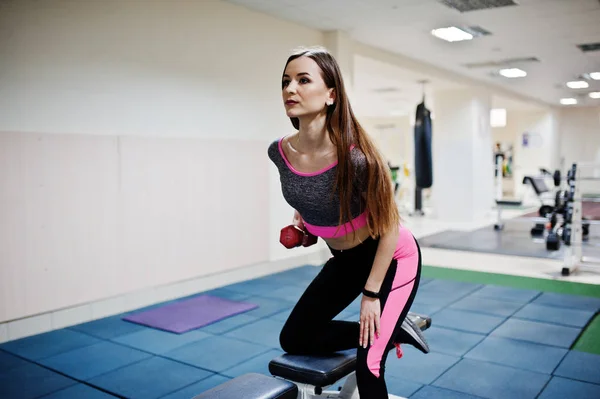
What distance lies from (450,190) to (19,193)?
25.2ft

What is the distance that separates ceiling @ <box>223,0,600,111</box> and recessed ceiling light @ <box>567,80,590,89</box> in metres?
1.40

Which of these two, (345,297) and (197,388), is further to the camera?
(197,388)

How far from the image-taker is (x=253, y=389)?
147 cm

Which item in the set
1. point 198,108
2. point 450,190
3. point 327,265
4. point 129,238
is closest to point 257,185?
point 198,108

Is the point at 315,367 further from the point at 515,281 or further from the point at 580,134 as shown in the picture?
the point at 580,134

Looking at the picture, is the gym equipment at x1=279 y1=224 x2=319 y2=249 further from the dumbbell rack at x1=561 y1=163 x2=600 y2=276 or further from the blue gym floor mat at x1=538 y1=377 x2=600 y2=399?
the dumbbell rack at x1=561 y1=163 x2=600 y2=276

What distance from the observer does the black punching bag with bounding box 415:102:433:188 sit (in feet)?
25.2

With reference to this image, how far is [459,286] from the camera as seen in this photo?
4758 millimetres

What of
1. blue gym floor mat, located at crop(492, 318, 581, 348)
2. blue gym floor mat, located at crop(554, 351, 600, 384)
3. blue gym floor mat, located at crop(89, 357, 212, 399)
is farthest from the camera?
blue gym floor mat, located at crop(492, 318, 581, 348)

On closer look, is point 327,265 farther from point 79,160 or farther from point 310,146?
point 79,160


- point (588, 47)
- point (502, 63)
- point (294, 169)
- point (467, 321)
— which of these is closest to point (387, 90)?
point (502, 63)

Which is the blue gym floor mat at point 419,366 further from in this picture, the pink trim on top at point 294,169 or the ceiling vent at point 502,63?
the ceiling vent at point 502,63

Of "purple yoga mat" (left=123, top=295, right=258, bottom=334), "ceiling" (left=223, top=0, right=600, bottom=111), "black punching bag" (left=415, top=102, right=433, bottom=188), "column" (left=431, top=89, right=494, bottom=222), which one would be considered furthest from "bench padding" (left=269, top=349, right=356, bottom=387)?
"column" (left=431, top=89, right=494, bottom=222)

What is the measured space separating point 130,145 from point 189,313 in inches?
52.4
